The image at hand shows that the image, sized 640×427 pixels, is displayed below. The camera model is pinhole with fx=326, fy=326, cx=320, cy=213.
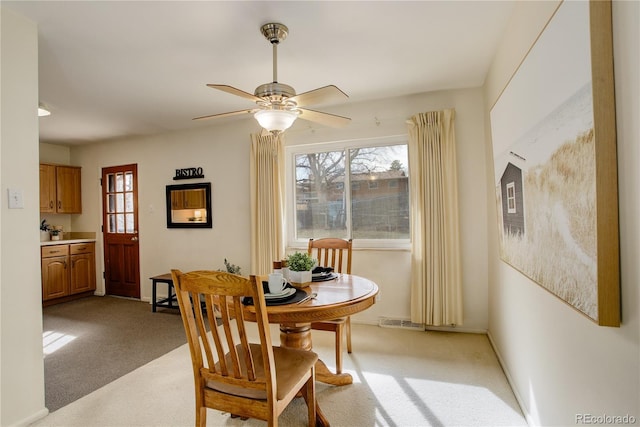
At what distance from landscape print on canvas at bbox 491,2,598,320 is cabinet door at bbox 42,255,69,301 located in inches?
226

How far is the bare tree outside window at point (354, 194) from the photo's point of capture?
360 cm

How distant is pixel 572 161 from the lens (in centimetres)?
112

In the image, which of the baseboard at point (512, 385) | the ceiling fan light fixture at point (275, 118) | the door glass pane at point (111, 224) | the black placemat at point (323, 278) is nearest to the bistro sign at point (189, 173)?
the door glass pane at point (111, 224)

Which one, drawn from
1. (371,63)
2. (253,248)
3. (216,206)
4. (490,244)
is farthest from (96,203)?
(490,244)

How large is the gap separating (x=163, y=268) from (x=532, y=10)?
196 inches

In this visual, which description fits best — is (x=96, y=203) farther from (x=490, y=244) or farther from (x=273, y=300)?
(x=490, y=244)

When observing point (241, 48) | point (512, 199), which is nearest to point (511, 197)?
point (512, 199)

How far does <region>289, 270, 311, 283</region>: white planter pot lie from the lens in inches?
81.4

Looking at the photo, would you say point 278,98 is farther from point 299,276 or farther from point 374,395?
point 374,395

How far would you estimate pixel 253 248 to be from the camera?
3.98 m

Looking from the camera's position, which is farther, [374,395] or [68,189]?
[68,189]

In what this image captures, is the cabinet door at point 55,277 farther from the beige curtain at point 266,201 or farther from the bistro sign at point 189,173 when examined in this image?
the beige curtain at point 266,201

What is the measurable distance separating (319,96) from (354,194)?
6.10 feet

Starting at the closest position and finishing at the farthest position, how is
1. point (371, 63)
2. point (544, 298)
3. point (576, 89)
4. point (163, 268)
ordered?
point (576, 89) → point (544, 298) → point (371, 63) → point (163, 268)
